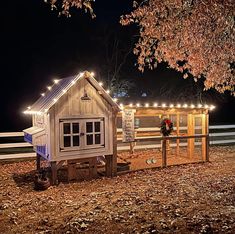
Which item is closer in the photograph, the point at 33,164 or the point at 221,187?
the point at 221,187

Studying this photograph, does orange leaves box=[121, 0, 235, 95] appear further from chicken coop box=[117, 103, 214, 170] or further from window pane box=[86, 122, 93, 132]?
window pane box=[86, 122, 93, 132]

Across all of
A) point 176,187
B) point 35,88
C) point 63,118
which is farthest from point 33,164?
point 35,88

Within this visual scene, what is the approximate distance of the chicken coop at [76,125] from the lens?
9242 mm

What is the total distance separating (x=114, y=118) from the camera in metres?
10.4

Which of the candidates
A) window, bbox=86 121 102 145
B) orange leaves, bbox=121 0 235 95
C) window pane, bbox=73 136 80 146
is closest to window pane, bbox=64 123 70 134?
window pane, bbox=73 136 80 146

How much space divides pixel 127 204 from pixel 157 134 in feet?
28.4

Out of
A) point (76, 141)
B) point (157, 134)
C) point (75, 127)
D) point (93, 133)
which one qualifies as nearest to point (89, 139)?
point (93, 133)

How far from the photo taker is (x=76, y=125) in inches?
377

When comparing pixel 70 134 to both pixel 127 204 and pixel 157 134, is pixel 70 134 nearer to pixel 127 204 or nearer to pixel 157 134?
pixel 127 204

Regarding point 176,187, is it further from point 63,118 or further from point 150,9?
point 150,9

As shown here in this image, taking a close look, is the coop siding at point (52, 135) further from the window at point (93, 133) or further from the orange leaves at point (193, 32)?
the orange leaves at point (193, 32)

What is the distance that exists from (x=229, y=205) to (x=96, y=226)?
10.2 ft

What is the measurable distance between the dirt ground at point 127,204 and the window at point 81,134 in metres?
1.15

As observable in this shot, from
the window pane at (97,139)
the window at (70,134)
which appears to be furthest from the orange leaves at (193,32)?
the window at (70,134)
